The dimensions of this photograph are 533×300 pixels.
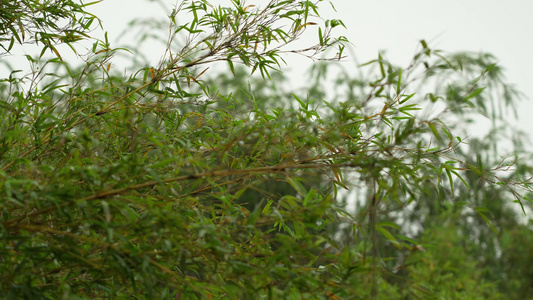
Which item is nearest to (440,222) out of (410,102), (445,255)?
(445,255)

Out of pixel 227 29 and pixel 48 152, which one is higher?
pixel 227 29

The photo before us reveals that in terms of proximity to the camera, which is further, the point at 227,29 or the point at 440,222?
the point at 440,222

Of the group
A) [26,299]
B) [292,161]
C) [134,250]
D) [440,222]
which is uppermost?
[440,222]

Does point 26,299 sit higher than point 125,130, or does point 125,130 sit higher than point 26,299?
point 125,130

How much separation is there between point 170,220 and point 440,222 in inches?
203

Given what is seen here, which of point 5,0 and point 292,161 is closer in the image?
point 292,161

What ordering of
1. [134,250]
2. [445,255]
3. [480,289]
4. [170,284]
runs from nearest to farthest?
1. [134,250]
2. [170,284]
3. [480,289]
4. [445,255]

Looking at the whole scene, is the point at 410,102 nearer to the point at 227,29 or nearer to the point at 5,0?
the point at 227,29

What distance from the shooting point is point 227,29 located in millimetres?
1453

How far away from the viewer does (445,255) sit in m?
4.50

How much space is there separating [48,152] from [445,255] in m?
3.92

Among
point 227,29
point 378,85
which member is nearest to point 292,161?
point 378,85

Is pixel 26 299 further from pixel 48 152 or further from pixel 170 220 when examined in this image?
pixel 48 152

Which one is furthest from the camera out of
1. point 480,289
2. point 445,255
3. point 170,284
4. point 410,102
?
point 445,255
